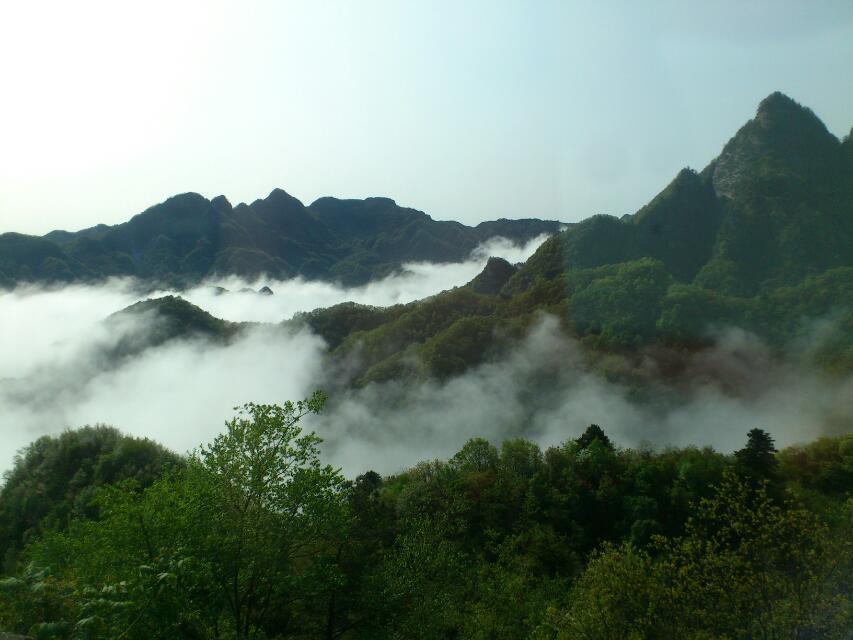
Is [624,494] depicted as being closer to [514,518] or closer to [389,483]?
[514,518]

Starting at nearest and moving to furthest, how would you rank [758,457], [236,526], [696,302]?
[236,526] → [758,457] → [696,302]

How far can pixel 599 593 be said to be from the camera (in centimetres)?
2019

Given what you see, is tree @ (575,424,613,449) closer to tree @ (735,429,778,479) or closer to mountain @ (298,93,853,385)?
tree @ (735,429,778,479)

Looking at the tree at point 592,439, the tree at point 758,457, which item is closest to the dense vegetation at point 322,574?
the tree at point 758,457

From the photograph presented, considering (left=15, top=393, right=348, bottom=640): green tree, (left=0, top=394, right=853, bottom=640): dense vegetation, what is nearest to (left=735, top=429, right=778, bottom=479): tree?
(left=0, top=394, right=853, bottom=640): dense vegetation

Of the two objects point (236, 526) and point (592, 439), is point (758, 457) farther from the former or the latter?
point (236, 526)

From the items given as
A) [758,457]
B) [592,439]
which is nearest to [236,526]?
[758,457]

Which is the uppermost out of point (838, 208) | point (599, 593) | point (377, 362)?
point (838, 208)

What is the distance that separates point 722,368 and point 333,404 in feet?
360

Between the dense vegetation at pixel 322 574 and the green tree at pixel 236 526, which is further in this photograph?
the green tree at pixel 236 526

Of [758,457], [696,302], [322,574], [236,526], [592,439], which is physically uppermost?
[696,302]

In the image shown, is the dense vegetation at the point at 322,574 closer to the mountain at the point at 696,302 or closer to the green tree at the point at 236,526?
the green tree at the point at 236,526

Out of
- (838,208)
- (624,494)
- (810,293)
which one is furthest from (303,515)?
(838,208)

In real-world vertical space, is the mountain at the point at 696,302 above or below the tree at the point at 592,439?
above
